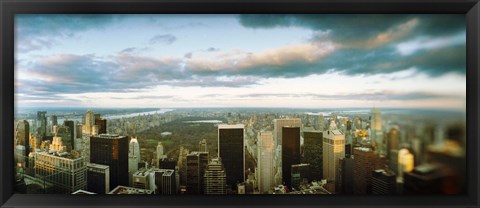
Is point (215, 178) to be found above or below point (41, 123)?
below

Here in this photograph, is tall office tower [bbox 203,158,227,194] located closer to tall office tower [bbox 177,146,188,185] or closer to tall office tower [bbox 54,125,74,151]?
tall office tower [bbox 177,146,188,185]

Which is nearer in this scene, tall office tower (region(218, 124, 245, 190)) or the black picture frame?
the black picture frame

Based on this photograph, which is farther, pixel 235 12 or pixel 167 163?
pixel 167 163

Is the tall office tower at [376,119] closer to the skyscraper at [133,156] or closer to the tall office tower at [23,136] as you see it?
the skyscraper at [133,156]

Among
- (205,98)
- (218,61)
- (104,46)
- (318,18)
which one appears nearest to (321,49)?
(318,18)

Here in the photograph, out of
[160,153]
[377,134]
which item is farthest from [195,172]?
[377,134]

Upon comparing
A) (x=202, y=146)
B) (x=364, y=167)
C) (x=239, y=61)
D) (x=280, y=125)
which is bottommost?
(x=364, y=167)

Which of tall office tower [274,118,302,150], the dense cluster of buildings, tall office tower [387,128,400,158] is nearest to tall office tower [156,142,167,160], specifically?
the dense cluster of buildings

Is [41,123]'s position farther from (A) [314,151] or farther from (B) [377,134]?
(B) [377,134]
